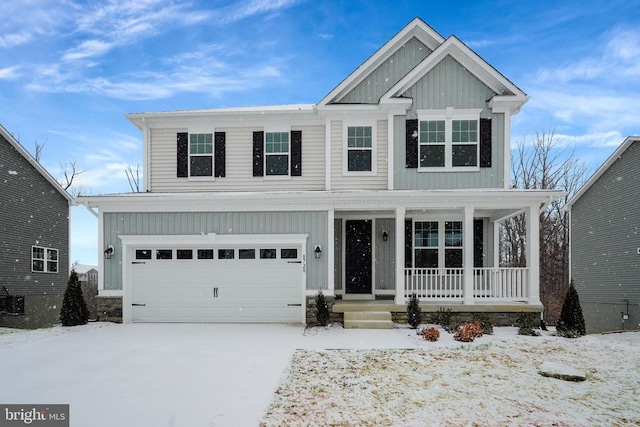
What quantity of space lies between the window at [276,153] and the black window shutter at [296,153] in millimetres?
172

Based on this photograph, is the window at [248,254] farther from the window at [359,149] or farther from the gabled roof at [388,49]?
the gabled roof at [388,49]

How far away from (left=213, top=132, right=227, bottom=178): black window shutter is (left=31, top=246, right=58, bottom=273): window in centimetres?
836

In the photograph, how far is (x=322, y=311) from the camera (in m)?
11.8

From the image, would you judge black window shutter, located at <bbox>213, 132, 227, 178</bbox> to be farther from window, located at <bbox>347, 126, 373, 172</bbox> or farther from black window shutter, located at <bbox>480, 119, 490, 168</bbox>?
black window shutter, located at <bbox>480, 119, 490, 168</bbox>

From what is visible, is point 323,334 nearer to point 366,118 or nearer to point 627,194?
point 366,118

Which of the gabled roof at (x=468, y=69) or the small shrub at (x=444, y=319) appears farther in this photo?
the gabled roof at (x=468, y=69)

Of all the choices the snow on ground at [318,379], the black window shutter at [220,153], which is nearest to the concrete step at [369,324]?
the snow on ground at [318,379]

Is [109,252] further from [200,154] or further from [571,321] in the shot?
[571,321]

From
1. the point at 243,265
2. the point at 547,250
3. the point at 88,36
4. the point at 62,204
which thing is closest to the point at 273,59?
the point at 88,36

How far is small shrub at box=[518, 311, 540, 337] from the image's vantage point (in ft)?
34.9

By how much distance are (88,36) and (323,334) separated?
1621 centimetres

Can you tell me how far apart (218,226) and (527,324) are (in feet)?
26.9

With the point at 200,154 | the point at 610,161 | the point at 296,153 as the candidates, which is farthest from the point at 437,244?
the point at 200,154

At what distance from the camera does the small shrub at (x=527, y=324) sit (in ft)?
34.9
